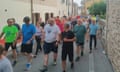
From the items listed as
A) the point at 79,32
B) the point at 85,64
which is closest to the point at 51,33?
the point at 85,64

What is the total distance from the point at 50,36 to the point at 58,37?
0.31 m

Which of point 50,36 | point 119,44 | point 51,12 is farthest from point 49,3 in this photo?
point 119,44

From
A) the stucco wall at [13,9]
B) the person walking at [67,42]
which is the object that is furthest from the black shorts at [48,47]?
the stucco wall at [13,9]

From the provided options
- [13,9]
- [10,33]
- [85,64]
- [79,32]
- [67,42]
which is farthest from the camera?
[13,9]

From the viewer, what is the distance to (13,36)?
11.8 metres

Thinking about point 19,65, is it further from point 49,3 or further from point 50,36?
point 49,3

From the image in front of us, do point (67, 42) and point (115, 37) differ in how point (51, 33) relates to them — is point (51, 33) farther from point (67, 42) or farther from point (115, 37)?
point (115, 37)

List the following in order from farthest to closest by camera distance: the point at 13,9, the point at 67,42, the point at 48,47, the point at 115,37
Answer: the point at 13,9 → the point at 48,47 → the point at 115,37 → the point at 67,42

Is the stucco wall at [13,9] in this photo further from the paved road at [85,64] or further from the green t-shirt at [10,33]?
the green t-shirt at [10,33]

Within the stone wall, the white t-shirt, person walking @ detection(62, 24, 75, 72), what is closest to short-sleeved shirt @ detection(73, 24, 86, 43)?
the stone wall

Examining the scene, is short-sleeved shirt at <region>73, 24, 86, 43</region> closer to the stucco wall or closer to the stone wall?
the stone wall

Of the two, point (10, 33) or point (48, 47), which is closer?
point (48, 47)

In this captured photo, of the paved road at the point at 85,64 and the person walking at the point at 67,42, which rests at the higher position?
the person walking at the point at 67,42

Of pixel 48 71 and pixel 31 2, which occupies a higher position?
pixel 31 2
